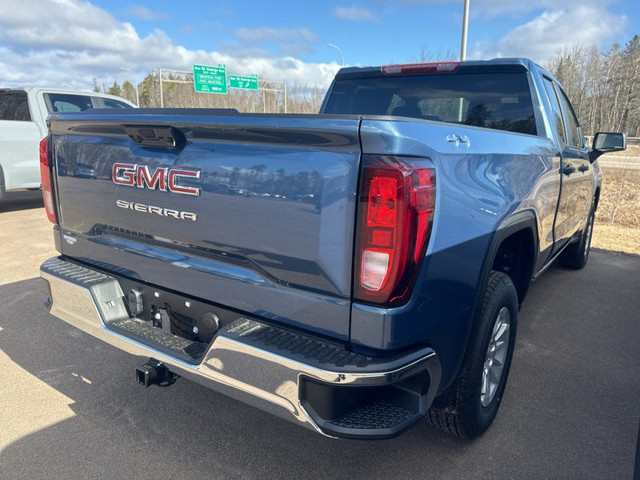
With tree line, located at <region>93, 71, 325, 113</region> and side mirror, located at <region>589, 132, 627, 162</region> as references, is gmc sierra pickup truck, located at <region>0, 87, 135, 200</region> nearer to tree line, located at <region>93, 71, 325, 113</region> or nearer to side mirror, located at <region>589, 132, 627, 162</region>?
side mirror, located at <region>589, 132, 627, 162</region>

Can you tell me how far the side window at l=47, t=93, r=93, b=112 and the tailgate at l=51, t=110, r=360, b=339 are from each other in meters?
6.83

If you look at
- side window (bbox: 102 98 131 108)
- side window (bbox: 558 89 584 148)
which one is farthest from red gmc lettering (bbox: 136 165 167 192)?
side window (bbox: 102 98 131 108)

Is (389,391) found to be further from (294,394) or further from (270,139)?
(270,139)

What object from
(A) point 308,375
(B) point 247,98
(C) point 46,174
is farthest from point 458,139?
(B) point 247,98

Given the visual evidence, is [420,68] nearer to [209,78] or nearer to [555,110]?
[555,110]

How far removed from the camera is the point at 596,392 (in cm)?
301

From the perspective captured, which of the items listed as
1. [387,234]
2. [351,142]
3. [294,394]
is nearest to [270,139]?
[351,142]

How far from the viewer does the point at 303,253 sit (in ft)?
5.77

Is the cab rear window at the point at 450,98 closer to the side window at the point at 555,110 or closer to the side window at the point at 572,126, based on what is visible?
the side window at the point at 555,110

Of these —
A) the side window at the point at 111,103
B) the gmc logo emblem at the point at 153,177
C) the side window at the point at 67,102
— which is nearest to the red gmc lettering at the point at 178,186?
the gmc logo emblem at the point at 153,177

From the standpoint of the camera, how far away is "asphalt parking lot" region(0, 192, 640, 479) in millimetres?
2281

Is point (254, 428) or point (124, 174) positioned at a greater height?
point (124, 174)

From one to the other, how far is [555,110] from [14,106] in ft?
27.4

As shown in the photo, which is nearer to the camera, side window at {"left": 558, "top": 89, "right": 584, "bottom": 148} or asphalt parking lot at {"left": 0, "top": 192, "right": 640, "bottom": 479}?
asphalt parking lot at {"left": 0, "top": 192, "right": 640, "bottom": 479}
